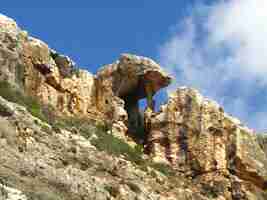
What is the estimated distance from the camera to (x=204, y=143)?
4175 cm

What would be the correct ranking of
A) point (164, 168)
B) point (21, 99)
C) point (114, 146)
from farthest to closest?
1. point (164, 168)
2. point (114, 146)
3. point (21, 99)

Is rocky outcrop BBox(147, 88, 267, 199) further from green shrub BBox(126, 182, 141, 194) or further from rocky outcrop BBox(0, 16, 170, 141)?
green shrub BBox(126, 182, 141, 194)

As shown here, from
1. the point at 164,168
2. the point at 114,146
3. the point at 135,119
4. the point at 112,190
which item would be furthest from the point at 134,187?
the point at 135,119

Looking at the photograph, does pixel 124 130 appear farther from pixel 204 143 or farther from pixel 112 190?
pixel 112 190

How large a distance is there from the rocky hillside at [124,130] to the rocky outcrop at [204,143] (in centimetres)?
6

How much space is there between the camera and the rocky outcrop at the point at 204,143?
41094 mm

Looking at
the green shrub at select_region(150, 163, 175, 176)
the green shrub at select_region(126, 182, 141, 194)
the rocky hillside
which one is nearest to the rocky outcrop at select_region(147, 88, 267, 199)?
the rocky hillside

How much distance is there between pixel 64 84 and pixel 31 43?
10.8ft

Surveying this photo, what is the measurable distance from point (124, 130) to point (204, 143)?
4931mm

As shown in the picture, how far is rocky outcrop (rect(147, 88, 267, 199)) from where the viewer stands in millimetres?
41094

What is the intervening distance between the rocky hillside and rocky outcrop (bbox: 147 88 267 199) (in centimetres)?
6

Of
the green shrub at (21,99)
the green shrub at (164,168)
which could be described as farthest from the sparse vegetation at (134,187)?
the green shrub at (164,168)

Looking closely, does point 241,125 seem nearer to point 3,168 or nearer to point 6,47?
point 6,47

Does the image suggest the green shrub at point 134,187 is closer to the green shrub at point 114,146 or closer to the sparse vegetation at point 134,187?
the sparse vegetation at point 134,187
